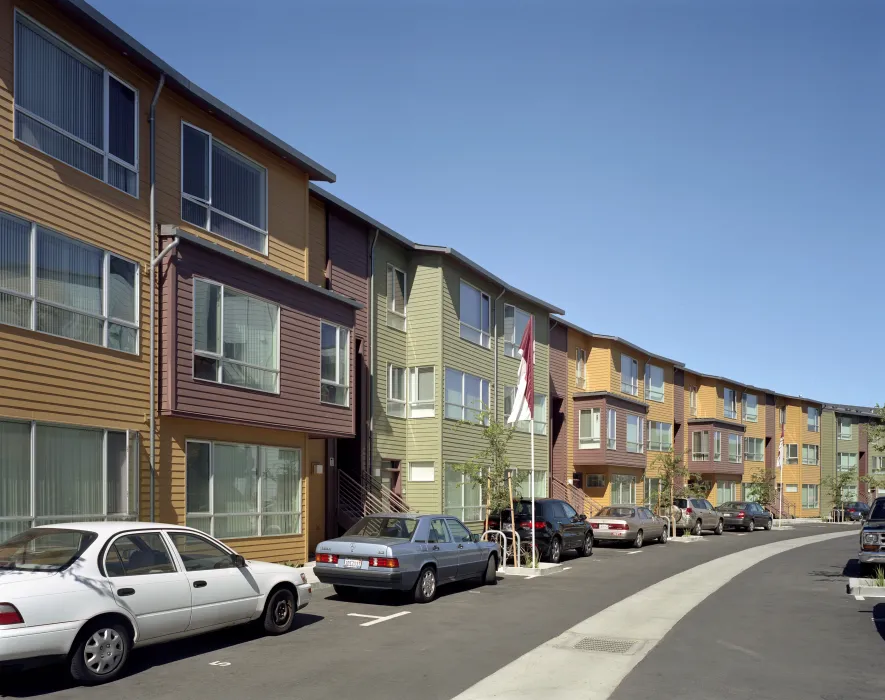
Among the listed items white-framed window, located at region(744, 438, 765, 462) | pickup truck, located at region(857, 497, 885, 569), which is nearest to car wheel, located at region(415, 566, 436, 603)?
pickup truck, located at region(857, 497, 885, 569)

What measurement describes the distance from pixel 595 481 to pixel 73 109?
3110 centimetres

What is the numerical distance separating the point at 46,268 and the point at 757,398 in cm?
5441

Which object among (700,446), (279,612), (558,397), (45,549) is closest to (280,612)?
(279,612)

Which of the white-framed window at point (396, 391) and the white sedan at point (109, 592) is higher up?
the white-framed window at point (396, 391)

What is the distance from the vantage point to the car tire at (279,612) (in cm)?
1128

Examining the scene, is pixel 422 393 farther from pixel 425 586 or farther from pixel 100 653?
pixel 100 653

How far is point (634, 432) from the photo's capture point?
42531 mm

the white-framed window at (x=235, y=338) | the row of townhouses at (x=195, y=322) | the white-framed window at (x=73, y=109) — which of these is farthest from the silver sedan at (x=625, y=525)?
the white-framed window at (x=73, y=109)

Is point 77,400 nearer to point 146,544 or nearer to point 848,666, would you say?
point 146,544

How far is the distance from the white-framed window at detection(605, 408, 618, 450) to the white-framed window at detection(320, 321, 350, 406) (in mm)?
20695

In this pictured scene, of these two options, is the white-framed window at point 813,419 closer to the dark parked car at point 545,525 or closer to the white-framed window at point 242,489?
the dark parked car at point 545,525

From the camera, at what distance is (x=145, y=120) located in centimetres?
1595

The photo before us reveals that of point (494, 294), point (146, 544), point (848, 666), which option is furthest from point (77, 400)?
point (494, 294)

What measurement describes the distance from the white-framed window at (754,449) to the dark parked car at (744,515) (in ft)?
51.2
